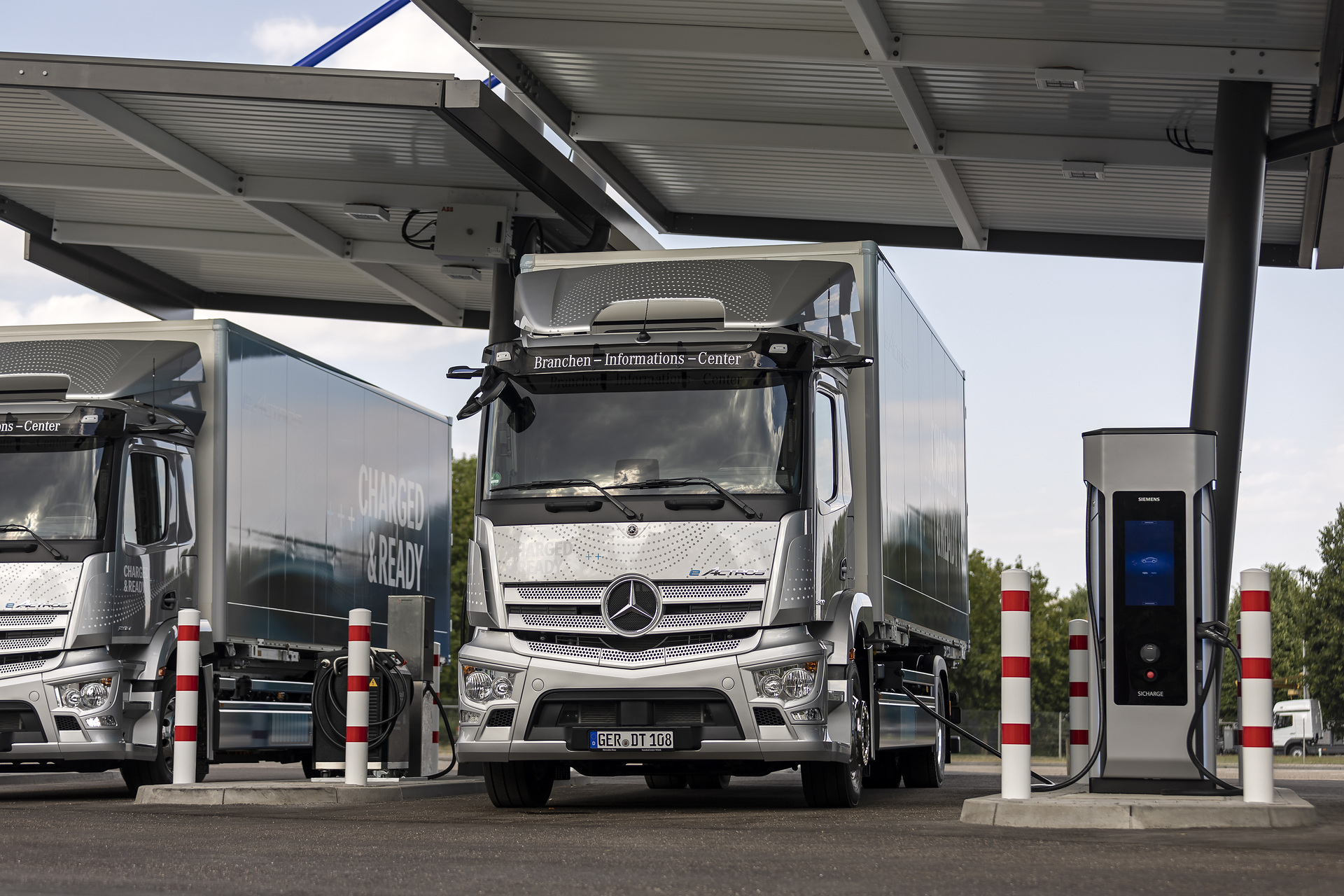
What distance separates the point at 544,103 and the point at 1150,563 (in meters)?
8.21

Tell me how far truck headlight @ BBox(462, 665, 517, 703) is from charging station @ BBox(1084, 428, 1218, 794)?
3343mm

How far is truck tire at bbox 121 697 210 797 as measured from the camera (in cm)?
1359

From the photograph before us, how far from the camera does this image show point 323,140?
16328 mm

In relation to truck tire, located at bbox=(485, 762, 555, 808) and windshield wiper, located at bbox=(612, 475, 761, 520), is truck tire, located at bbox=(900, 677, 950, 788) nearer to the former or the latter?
truck tire, located at bbox=(485, 762, 555, 808)

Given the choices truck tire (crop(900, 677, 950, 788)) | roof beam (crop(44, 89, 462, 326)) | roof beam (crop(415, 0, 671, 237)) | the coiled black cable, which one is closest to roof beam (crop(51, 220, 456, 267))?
roof beam (crop(44, 89, 462, 326))

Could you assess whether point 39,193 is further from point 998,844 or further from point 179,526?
point 998,844

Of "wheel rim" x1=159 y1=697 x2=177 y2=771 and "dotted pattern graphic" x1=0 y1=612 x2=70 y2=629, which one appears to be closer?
"dotted pattern graphic" x1=0 y1=612 x2=70 y2=629

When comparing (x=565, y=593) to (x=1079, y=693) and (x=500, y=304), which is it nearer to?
(x=1079, y=693)

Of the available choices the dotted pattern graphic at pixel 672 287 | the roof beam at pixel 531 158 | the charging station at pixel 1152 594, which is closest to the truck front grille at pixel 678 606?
the dotted pattern graphic at pixel 672 287

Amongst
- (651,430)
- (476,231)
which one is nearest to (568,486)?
(651,430)

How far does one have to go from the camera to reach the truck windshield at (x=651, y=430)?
34.2 ft

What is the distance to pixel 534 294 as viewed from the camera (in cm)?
1131

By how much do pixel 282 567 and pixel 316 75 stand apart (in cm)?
410

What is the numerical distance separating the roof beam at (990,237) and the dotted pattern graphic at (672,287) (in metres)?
8.37
